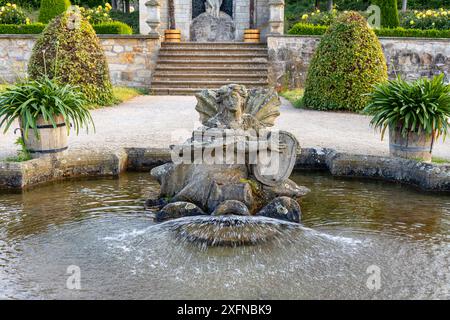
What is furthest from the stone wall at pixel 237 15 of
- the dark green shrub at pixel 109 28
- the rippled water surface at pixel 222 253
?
the rippled water surface at pixel 222 253

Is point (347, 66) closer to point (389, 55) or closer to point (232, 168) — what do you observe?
point (389, 55)

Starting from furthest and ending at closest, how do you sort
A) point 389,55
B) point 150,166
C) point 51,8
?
point 51,8 < point 389,55 < point 150,166

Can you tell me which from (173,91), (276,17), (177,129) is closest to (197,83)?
(173,91)

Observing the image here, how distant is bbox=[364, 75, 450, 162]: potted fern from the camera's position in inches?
266

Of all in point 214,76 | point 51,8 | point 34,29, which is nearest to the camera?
point 214,76

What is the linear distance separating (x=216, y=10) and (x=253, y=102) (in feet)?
50.2

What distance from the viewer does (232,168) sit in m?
5.35

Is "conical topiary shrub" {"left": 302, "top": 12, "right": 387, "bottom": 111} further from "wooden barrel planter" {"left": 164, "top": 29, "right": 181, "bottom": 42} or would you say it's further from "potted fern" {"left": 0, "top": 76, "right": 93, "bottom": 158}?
"wooden barrel planter" {"left": 164, "top": 29, "right": 181, "bottom": 42}

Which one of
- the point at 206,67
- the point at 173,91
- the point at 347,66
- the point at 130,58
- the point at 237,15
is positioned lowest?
the point at 173,91

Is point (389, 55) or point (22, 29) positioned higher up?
point (22, 29)

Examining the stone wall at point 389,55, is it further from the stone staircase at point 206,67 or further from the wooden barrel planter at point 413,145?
the wooden barrel planter at point 413,145

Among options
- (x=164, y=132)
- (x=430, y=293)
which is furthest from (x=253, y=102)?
(x=164, y=132)

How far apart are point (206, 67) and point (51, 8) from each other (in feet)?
18.5

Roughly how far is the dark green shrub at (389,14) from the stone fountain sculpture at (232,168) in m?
14.0
